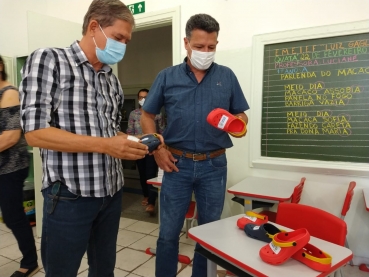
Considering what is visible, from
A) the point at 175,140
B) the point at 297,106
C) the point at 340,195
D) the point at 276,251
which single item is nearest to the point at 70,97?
the point at 175,140

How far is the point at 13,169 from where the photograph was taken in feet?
6.33

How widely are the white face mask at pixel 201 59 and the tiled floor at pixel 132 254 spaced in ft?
5.08

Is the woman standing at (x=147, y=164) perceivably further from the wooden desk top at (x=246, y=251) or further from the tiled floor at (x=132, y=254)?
the wooden desk top at (x=246, y=251)

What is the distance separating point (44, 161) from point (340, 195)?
2.23m

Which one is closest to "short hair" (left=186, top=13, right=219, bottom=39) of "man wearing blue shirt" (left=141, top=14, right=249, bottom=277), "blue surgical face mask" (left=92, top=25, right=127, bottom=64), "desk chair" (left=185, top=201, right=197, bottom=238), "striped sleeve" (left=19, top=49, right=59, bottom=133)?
"man wearing blue shirt" (left=141, top=14, right=249, bottom=277)

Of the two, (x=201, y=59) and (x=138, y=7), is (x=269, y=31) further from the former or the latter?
(x=138, y=7)

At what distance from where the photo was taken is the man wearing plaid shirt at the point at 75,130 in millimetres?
932

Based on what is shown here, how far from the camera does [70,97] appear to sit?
1012 millimetres

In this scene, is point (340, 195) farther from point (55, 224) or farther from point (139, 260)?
point (55, 224)

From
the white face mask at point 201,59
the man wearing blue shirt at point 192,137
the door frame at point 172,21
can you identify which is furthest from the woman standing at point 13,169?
the door frame at point 172,21

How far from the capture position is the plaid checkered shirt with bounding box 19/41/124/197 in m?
0.93

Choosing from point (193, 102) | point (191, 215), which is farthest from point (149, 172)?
point (193, 102)

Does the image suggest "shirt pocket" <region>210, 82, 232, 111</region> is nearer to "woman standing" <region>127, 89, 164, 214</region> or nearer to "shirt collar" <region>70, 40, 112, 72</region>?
"shirt collar" <region>70, 40, 112, 72</region>

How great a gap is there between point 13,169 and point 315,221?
1.91m
